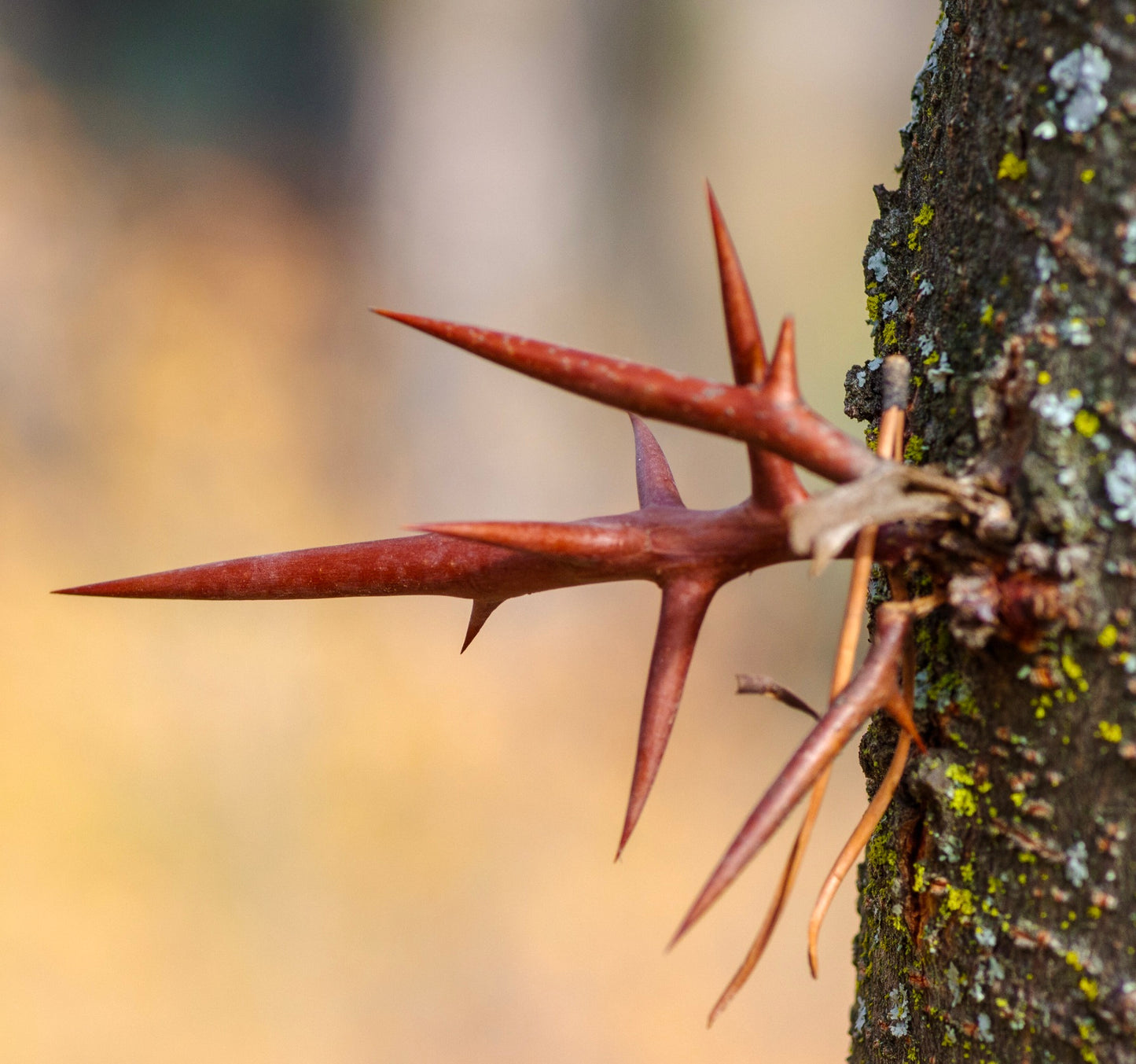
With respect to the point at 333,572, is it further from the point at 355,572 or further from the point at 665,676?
the point at 665,676

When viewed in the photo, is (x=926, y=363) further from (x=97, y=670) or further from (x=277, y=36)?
(x=277, y=36)

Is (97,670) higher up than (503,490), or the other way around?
(503,490)

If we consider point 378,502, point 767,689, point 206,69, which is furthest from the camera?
point 378,502

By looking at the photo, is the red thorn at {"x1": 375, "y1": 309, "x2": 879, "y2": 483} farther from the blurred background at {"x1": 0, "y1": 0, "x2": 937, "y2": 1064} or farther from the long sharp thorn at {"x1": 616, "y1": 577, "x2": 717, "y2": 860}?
the blurred background at {"x1": 0, "y1": 0, "x2": 937, "y2": 1064}

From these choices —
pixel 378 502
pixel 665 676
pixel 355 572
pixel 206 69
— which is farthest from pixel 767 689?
pixel 206 69

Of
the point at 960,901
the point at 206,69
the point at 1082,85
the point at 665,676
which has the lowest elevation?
the point at 960,901

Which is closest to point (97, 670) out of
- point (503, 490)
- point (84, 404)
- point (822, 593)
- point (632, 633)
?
point (84, 404)

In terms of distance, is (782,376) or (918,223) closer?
(782,376)
